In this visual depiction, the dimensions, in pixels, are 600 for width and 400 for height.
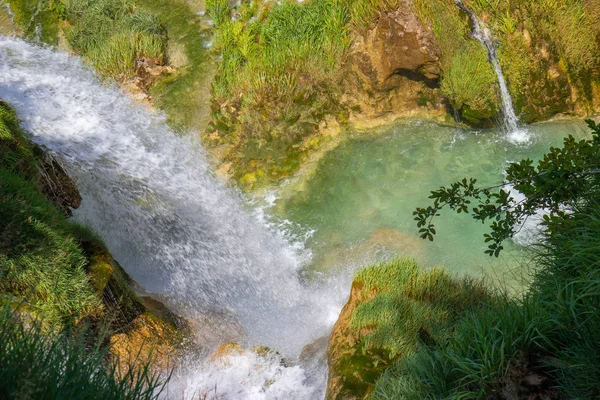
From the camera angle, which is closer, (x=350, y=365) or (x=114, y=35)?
(x=350, y=365)

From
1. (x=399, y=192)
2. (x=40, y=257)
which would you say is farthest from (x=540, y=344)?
(x=399, y=192)

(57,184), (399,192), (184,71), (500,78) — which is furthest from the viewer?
(184,71)

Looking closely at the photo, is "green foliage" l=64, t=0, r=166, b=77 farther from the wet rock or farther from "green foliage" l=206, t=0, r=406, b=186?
the wet rock

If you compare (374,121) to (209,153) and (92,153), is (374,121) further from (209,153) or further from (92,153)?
(92,153)

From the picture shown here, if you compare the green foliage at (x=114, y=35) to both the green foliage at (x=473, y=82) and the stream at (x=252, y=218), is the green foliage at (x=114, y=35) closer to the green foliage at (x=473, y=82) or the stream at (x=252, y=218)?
the stream at (x=252, y=218)

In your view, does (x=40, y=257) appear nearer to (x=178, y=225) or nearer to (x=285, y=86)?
(x=178, y=225)

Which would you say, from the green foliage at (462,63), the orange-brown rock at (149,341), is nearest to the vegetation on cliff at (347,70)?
the green foliage at (462,63)

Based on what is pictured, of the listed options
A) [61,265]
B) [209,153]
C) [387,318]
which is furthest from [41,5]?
[387,318]
